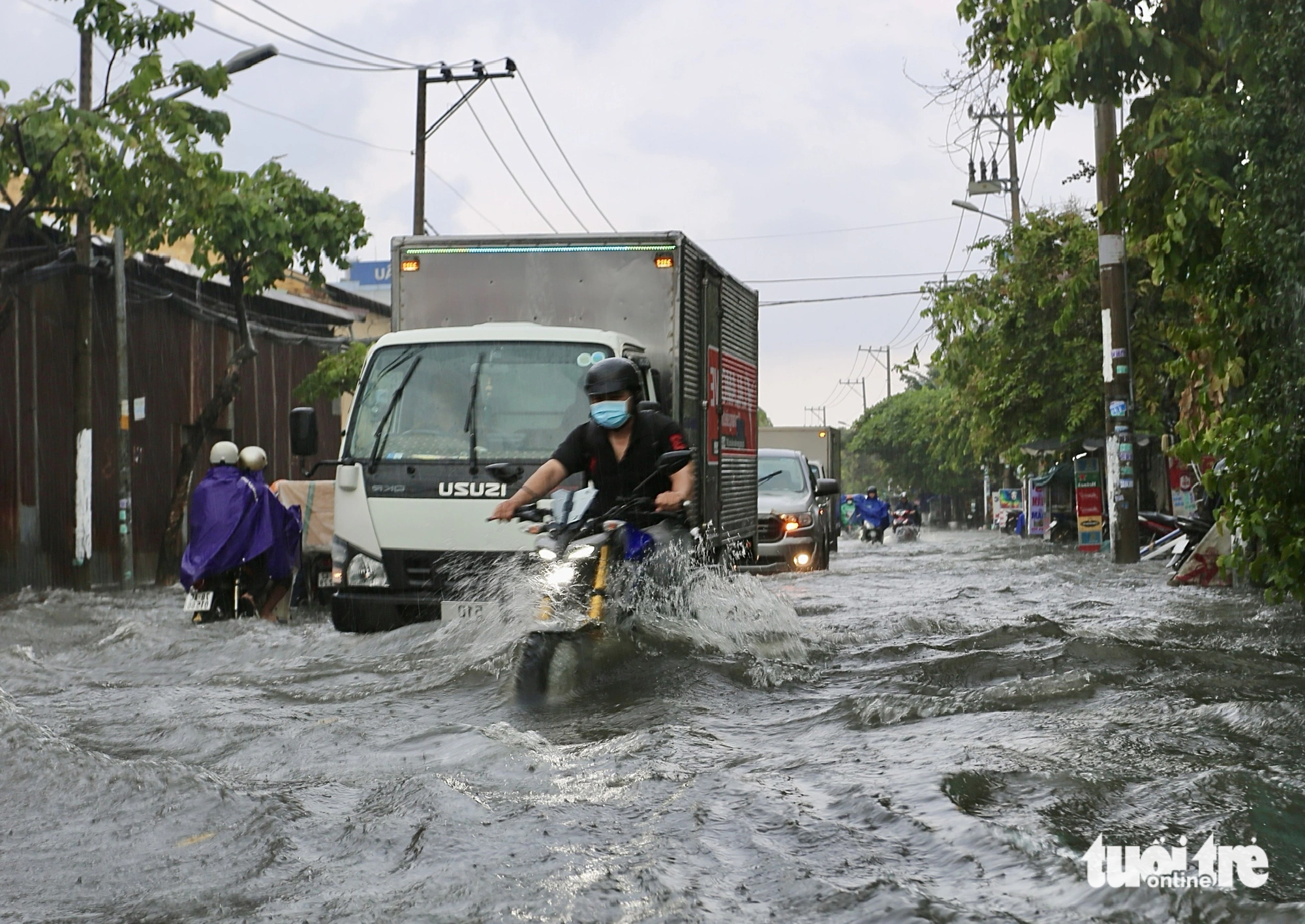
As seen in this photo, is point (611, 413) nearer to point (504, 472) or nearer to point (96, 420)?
point (504, 472)

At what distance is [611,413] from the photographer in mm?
7469

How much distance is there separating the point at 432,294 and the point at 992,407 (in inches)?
728

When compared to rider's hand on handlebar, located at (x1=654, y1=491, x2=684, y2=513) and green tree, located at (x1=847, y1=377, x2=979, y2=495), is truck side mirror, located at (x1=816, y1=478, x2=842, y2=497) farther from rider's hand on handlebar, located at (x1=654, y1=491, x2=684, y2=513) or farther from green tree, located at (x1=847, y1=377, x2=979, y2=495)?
green tree, located at (x1=847, y1=377, x2=979, y2=495)

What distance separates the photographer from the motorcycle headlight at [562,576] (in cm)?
686

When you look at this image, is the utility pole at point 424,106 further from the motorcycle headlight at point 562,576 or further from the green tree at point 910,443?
the green tree at point 910,443

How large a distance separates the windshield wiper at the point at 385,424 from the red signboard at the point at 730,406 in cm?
245

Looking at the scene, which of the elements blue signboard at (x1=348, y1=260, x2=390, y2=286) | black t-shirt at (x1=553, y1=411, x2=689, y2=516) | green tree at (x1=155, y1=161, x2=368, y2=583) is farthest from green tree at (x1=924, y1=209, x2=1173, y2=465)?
blue signboard at (x1=348, y1=260, x2=390, y2=286)

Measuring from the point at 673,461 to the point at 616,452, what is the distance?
593 millimetres

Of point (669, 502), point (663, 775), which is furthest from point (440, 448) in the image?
point (663, 775)

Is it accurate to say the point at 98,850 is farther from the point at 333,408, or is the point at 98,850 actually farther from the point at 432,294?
the point at 333,408

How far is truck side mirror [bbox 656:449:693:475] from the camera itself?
7.13 metres

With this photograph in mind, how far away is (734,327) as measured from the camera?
40.8ft

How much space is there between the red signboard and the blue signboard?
4464 centimetres

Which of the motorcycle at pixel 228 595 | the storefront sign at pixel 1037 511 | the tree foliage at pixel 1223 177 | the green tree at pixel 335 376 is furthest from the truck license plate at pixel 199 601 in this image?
the storefront sign at pixel 1037 511
